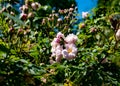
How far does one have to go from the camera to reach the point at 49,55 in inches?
150

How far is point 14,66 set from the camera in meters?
2.79

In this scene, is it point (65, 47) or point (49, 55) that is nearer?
point (65, 47)

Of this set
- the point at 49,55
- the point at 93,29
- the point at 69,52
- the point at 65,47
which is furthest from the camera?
the point at 93,29

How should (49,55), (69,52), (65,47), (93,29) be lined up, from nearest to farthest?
(69,52), (65,47), (49,55), (93,29)

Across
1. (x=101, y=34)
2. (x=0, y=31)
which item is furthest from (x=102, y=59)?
(x=0, y=31)

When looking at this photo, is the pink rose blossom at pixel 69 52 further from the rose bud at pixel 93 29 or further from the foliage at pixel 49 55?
the rose bud at pixel 93 29

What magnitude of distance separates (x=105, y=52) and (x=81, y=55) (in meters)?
0.19

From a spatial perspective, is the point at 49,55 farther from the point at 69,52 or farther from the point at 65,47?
the point at 69,52

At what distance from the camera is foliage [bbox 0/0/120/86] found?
2828 millimetres

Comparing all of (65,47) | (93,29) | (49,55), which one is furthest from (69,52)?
(93,29)

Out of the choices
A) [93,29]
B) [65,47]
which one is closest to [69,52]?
[65,47]

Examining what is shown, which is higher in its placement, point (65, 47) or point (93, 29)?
point (93, 29)

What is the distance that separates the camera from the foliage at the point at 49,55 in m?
2.83

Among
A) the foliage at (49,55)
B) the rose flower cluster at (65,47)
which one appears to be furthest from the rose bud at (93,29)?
the rose flower cluster at (65,47)
